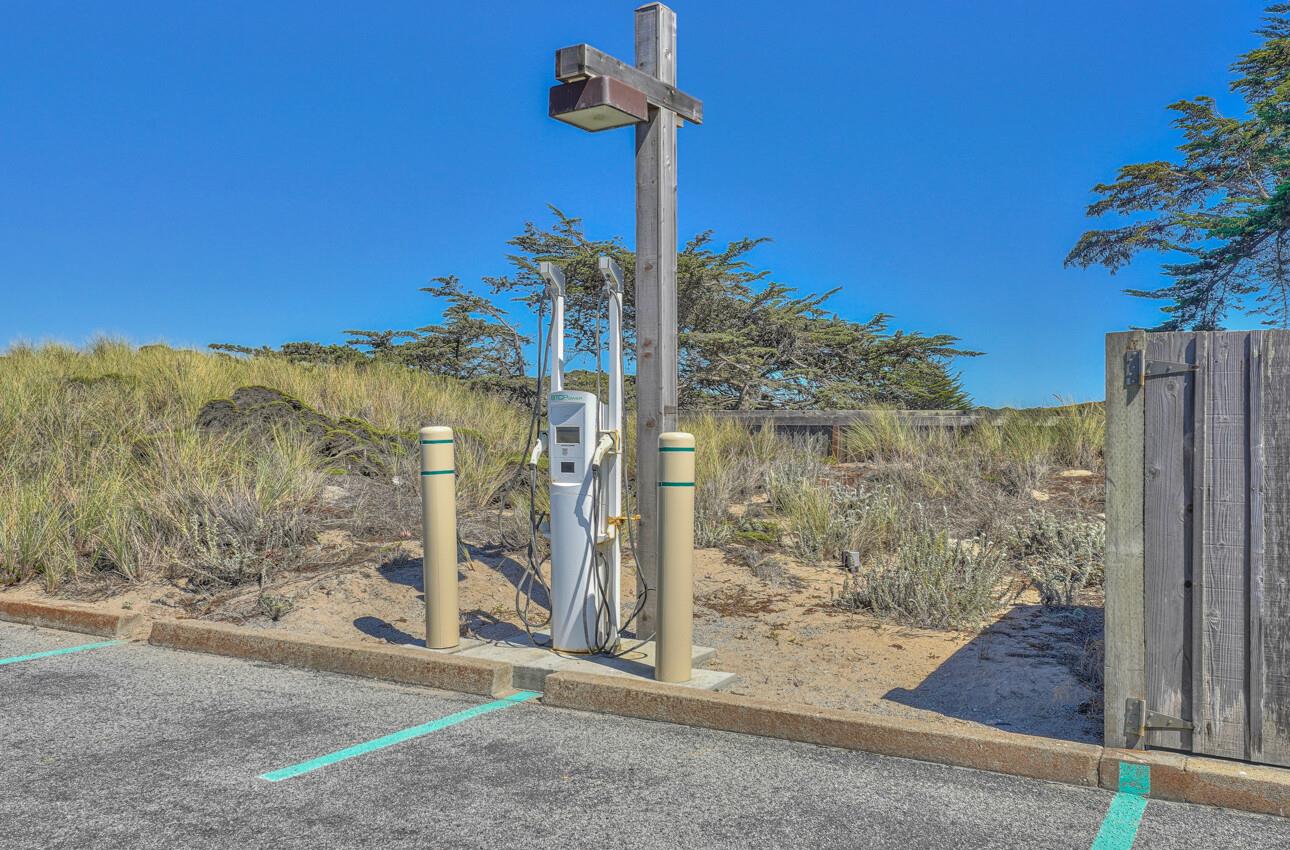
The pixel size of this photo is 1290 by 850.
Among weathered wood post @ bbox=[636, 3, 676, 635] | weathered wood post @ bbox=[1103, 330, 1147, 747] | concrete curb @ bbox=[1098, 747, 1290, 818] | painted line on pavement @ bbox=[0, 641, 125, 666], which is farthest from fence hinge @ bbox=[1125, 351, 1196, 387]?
painted line on pavement @ bbox=[0, 641, 125, 666]

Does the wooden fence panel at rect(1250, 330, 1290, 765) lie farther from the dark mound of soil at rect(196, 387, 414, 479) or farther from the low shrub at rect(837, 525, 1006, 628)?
the dark mound of soil at rect(196, 387, 414, 479)

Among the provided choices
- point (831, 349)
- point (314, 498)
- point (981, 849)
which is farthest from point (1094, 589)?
point (831, 349)

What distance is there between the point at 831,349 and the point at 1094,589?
20.1 meters

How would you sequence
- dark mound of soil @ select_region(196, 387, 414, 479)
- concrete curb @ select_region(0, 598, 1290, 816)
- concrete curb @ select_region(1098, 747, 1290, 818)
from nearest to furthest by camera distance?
concrete curb @ select_region(1098, 747, 1290, 818) < concrete curb @ select_region(0, 598, 1290, 816) < dark mound of soil @ select_region(196, 387, 414, 479)

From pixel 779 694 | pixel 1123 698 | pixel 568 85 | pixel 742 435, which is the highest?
pixel 568 85

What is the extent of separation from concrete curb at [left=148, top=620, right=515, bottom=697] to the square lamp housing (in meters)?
3.08

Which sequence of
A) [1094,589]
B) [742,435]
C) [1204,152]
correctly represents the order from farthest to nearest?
[1204,152] < [742,435] < [1094,589]

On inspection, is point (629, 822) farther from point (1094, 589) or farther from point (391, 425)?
point (391, 425)

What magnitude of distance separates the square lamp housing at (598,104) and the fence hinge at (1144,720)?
387cm

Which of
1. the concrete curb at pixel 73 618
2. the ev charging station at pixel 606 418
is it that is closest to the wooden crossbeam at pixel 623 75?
the ev charging station at pixel 606 418

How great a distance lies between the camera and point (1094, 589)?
7.65 m

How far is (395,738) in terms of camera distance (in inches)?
179

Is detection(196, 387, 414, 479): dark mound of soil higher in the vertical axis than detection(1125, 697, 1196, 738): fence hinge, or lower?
higher

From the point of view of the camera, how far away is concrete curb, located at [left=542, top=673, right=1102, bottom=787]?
407 centimetres
